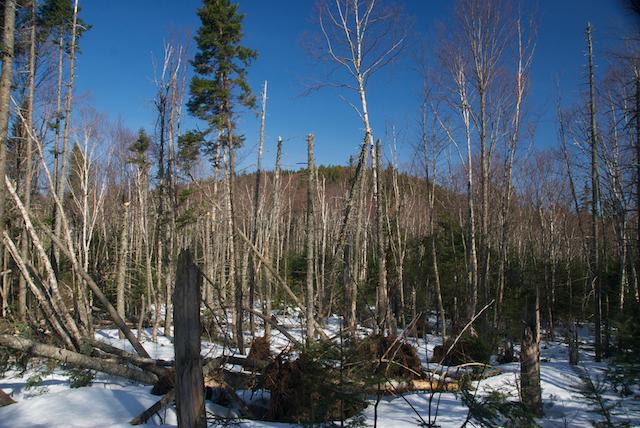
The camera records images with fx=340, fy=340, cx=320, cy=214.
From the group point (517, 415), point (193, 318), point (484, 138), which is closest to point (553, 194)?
point (484, 138)

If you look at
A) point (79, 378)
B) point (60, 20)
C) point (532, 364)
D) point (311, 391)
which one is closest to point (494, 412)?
point (532, 364)

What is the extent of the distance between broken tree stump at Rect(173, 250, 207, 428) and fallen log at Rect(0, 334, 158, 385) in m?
3.19

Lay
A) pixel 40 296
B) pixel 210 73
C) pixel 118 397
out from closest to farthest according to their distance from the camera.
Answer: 1. pixel 118 397
2. pixel 40 296
3. pixel 210 73

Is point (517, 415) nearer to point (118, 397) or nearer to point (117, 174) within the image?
point (118, 397)

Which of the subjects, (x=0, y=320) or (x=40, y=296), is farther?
(x=0, y=320)

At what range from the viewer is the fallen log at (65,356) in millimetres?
4773

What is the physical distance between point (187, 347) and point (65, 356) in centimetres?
351

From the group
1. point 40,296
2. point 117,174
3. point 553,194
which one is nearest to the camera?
point 40,296

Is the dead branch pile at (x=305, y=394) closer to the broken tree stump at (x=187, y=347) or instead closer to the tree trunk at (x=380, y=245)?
the broken tree stump at (x=187, y=347)

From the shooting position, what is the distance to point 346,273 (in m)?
9.01

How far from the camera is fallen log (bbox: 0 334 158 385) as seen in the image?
15.7ft

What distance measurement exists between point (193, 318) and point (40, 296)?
5196 mm

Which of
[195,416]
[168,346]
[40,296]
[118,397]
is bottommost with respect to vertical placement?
[168,346]

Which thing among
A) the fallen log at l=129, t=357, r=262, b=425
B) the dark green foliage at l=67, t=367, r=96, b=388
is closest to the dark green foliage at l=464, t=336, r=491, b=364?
the fallen log at l=129, t=357, r=262, b=425
